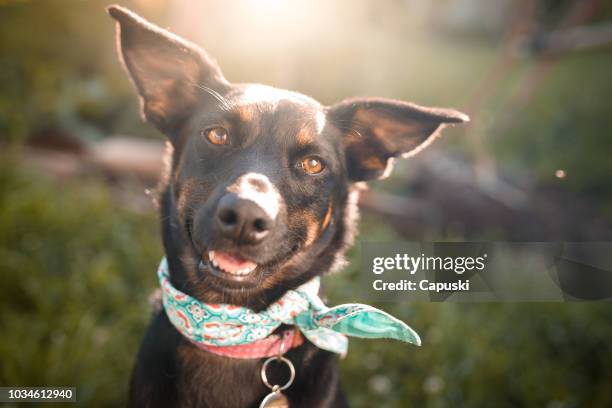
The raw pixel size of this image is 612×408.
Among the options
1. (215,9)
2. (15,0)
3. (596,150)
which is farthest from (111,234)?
(596,150)

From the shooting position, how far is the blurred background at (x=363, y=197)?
3559 millimetres

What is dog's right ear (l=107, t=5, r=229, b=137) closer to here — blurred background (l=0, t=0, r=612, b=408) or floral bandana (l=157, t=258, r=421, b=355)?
floral bandana (l=157, t=258, r=421, b=355)

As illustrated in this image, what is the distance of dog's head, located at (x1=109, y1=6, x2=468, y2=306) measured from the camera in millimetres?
1823

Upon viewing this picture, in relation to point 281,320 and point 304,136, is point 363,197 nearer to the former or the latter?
point 304,136

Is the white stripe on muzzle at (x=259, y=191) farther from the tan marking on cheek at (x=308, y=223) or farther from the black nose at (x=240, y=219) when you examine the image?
the tan marking on cheek at (x=308, y=223)

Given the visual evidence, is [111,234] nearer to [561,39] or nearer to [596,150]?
[561,39]

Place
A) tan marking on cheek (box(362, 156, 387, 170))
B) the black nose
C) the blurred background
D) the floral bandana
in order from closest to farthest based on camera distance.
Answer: the black nose, the floral bandana, tan marking on cheek (box(362, 156, 387, 170)), the blurred background

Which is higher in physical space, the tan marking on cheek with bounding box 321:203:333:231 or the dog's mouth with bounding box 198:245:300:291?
the tan marking on cheek with bounding box 321:203:333:231

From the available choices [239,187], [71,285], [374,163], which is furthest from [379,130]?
[71,285]

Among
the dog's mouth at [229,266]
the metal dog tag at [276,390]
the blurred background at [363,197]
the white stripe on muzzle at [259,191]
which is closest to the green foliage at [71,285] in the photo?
the blurred background at [363,197]

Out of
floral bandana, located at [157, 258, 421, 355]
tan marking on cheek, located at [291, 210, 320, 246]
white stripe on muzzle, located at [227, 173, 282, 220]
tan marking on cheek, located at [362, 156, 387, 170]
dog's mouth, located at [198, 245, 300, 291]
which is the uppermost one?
tan marking on cheek, located at [362, 156, 387, 170]

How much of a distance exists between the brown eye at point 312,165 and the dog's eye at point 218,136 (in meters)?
0.36

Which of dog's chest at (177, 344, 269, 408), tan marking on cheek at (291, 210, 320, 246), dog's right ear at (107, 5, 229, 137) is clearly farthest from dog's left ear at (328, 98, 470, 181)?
dog's chest at (177, 344, 269, 408)

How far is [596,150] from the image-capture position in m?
8.64
